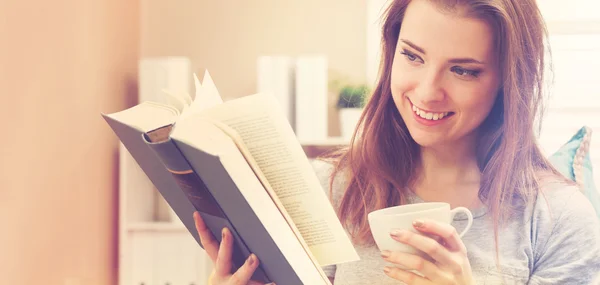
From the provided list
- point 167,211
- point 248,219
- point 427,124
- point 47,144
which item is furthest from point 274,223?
point 167,211

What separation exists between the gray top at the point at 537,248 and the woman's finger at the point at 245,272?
30 cm

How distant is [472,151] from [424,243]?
391 millimetres

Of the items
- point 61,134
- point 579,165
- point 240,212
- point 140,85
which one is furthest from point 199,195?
point 140,85

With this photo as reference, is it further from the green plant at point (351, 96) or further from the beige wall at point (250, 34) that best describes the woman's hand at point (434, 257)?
the beige wall at point (250, 34)

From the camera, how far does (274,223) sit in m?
0.64

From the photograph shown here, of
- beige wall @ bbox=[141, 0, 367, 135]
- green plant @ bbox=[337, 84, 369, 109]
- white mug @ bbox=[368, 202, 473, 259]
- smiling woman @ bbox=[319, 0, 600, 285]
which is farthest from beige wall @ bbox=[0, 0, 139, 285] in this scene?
white mug @ bbox=[368, 202, 473, 259]

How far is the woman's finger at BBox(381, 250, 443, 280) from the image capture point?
71 centimetres

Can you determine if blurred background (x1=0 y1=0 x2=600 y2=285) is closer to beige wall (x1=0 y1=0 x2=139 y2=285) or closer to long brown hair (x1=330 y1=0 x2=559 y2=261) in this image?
beige wall (x1=0 y1=0 x2=139 y2=285)

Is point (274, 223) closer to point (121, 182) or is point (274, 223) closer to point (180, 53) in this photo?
point (121, 182)

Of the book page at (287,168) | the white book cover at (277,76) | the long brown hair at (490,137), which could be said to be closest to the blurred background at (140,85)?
the white book cover at (277,76)

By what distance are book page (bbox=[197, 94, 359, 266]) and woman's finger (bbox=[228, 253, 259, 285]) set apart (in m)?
0.07

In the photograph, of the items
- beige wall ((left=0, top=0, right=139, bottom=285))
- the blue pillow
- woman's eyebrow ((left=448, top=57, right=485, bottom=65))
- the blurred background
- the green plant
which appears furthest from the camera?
the green plant

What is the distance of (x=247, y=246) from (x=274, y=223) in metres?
0.10

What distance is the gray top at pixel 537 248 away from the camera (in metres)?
0.94
